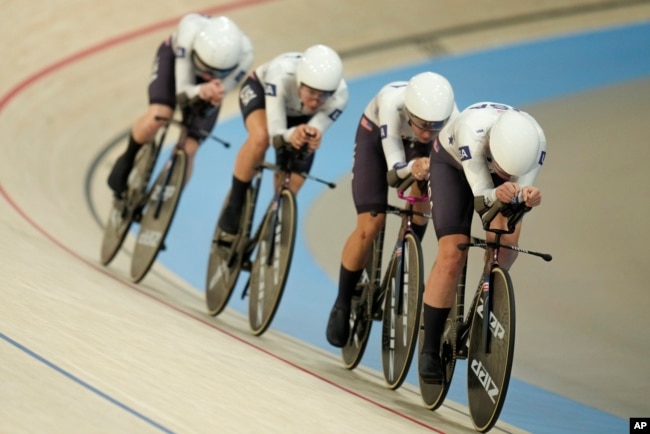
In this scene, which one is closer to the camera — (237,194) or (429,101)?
(429,101)

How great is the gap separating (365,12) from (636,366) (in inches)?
236

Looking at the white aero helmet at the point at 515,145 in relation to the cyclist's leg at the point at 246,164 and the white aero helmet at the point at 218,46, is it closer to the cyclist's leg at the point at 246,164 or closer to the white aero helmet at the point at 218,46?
the cyclist's leg at the point at 246,164

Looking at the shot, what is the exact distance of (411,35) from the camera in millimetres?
10703

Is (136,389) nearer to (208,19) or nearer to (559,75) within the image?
(208,19)

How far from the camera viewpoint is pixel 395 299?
491 centimetres

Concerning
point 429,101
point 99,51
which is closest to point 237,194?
point 429,101

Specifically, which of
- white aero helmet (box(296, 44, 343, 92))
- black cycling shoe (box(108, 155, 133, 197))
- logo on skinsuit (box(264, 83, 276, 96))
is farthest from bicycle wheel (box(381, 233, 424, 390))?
black cycling shoe (box(108, 155, 133, 197))

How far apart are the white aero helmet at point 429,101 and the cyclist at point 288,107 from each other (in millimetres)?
705

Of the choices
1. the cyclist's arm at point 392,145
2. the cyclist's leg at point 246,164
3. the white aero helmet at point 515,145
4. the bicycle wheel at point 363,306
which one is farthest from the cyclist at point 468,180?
the cyclist's leg at point 246,164

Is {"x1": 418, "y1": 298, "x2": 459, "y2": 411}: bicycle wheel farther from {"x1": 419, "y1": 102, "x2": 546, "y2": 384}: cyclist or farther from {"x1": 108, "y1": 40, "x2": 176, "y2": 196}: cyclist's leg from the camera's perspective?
{"x1": 108, "y1": 40, "x2": 176, "y2": 196}: cyclist's leg

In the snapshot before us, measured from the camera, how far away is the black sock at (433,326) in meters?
4.46

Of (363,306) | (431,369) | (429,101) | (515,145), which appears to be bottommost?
(431,369)

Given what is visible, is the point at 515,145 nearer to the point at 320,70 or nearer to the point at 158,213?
the point at 320,70

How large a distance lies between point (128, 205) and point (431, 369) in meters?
2.52
